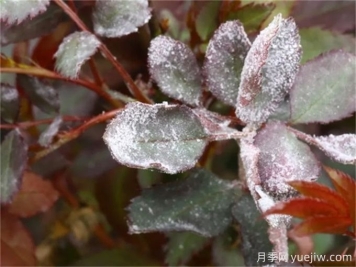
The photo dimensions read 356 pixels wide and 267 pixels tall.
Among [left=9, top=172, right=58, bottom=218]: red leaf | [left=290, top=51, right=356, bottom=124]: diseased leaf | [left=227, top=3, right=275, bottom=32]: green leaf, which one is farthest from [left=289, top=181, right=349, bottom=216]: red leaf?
[left=9, top=172, right=58, bottom=218]: red leaf

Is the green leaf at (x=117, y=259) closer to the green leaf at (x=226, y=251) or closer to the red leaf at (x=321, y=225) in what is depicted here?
→ the green leaf at (x=226, y=251)

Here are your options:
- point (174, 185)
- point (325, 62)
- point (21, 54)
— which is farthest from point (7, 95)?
point (325, 62)

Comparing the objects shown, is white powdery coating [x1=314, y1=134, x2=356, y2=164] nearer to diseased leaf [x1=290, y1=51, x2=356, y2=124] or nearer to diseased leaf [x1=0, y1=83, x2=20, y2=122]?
diseased leaf [x1=290, y1=51, x2=356, y2=124]

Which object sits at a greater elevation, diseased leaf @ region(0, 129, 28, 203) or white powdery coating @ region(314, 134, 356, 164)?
white powdery coating @ region(314, 134, 356, 164)

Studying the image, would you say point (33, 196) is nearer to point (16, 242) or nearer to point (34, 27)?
point (16, 242)

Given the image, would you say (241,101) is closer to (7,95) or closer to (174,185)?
(174,185)

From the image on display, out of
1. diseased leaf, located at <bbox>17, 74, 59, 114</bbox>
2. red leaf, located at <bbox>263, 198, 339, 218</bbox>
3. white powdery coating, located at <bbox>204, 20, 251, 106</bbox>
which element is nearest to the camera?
red leaf, located at <bbox>263, 198, 339, 218</bbox>
